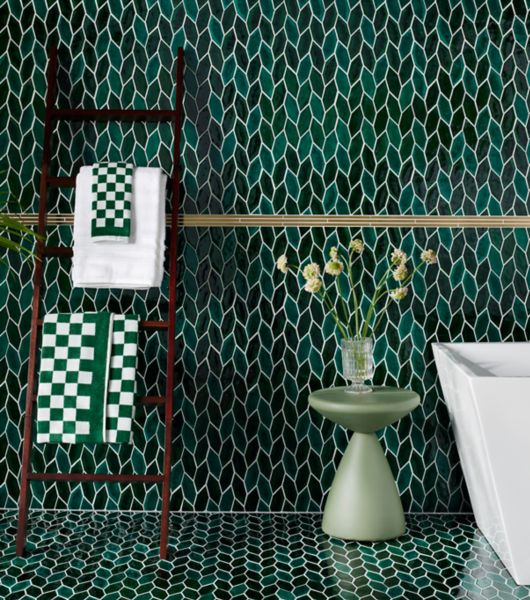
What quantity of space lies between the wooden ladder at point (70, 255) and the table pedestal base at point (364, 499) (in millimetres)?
728

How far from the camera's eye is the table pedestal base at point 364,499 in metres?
3.08

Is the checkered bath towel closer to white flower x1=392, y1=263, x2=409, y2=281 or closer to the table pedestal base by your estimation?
the table pedestal base

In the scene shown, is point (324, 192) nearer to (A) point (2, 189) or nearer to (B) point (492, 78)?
(B) point (492, 78)

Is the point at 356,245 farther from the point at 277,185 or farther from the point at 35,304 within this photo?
the point at 35,304

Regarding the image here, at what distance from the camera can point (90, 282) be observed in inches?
127

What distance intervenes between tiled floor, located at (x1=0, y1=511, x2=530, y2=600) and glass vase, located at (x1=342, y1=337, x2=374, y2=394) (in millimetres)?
672

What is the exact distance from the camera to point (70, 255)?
3.37 meters

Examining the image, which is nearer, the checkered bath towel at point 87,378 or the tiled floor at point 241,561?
the tiled floor at point 241,561

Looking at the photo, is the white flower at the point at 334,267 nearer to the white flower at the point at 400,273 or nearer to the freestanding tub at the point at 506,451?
the white flower at the point at 400,273

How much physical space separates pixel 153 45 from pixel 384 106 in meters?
1.15

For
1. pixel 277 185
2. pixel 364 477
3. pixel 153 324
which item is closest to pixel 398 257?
pixel 277 185

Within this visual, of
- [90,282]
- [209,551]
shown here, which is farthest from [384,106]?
[209,551]

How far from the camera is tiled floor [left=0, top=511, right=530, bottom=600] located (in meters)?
2.59

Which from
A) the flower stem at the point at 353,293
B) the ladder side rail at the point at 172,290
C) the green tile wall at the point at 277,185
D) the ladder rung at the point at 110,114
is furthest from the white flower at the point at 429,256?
the ladder rung at the point at 110,114
